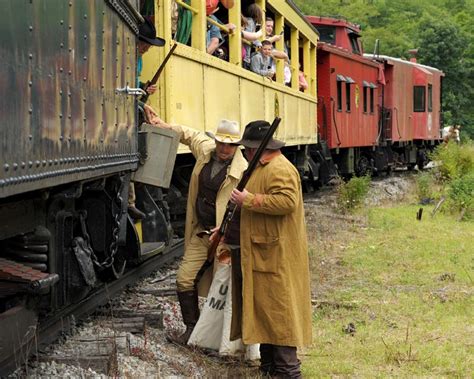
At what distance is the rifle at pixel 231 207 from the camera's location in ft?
18.5

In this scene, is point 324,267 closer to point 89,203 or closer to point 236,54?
point 236,54

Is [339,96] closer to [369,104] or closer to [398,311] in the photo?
[369,104]

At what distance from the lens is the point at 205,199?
6.85 metres

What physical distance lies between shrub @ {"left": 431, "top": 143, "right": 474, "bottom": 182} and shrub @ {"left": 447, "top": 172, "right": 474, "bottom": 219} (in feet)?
16.7

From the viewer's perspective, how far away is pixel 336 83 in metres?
20.4

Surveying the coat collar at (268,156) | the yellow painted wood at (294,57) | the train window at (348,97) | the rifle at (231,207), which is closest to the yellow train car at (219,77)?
the yellow painted wood at (294,57)

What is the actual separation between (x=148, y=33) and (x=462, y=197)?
9628mm

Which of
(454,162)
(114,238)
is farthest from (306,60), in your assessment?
(114,238)

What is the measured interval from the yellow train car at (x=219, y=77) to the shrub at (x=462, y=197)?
8.75 feet

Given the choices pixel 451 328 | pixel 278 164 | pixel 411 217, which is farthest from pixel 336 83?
pixel 278 164

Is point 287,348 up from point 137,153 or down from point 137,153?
down

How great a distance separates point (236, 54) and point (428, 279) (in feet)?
9.95

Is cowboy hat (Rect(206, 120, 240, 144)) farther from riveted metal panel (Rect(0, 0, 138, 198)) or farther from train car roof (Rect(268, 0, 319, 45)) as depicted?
train car roof (Rect(268, 0, 319, 45))

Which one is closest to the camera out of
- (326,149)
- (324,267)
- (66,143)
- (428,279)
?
(66,143)
